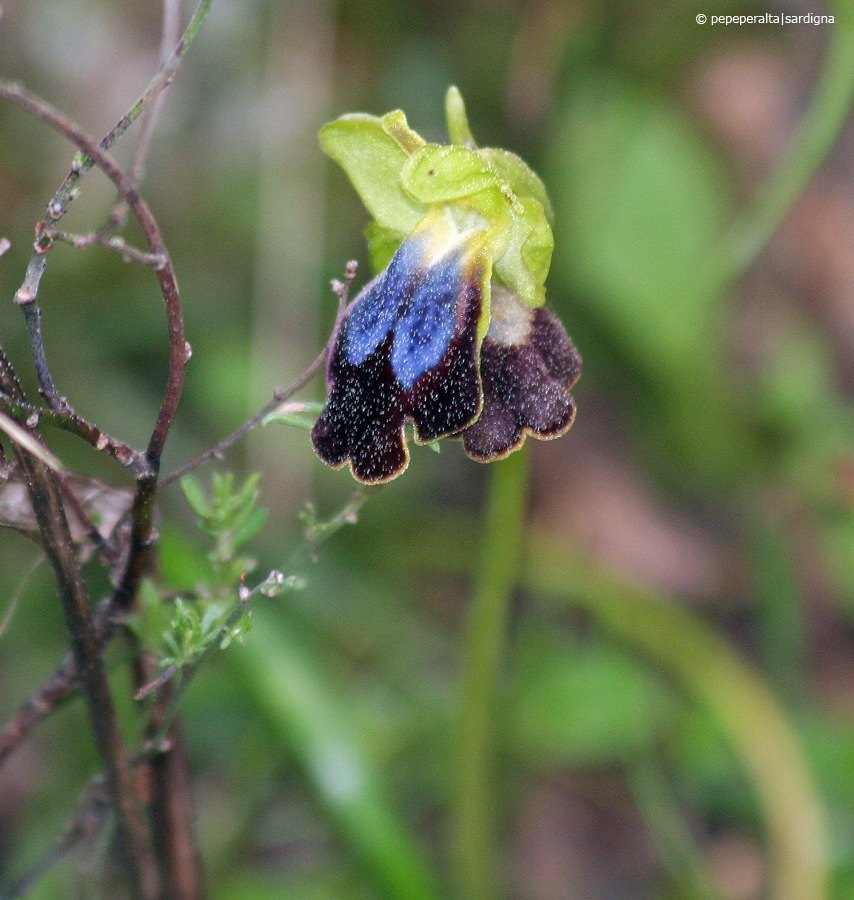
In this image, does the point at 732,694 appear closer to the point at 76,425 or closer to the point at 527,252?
the point at 527,252

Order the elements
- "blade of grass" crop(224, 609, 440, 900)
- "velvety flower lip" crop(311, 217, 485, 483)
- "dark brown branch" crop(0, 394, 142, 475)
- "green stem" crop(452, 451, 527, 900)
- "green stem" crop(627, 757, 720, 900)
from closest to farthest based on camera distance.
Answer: "dark brown branch" crop(0, 394, 142, 475), "velvety flower lip" crop(311, 217, 485, 483), "green stem" crop(452, 451, 527, 900), "blade of grass" crop(224, 609, 440, 900), "green stem" crop(627, 757, 720, 900)

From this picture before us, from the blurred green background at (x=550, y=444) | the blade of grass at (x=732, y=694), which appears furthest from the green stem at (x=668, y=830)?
the blade of grass at (x=732, y=694)

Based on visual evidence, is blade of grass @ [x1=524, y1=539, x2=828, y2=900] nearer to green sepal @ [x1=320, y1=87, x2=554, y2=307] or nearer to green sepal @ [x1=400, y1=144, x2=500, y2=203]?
green sepal @ [x1=320, y1=87, x2=554, y2=307]

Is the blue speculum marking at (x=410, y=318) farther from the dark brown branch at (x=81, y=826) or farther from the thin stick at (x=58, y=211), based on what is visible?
the dark brown branch at (x=81, y=826)

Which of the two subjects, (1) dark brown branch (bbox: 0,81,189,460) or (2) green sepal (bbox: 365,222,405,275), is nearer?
(1) dark brown branch (bbox: 0,81,189,460)

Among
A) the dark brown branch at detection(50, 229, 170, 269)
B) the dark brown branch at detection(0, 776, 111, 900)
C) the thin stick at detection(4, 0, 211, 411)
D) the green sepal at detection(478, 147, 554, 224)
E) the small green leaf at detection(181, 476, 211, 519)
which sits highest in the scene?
the green sepal at detection(478, 147, 554, 224)

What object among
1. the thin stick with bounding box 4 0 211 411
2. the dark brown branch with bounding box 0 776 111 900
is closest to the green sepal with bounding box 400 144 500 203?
A: the thin stick with bounding box 4 0 211 411

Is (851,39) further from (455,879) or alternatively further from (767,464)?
(455,879)
